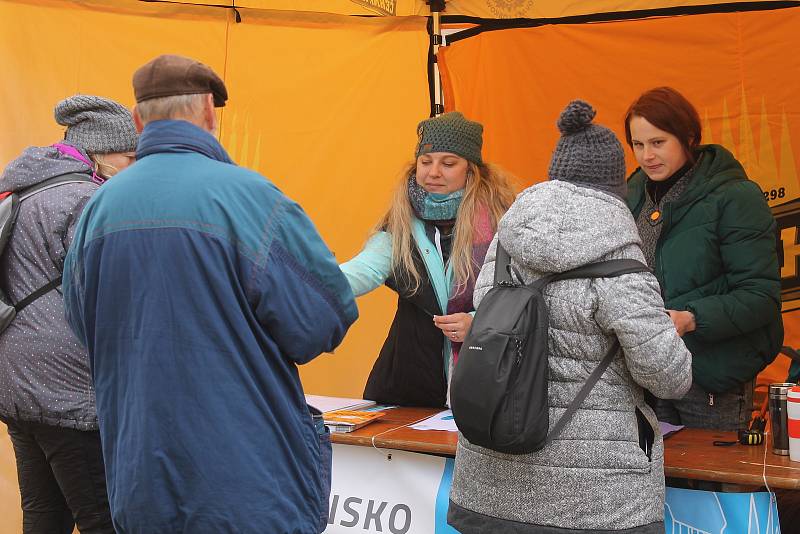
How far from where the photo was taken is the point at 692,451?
2.54 meters

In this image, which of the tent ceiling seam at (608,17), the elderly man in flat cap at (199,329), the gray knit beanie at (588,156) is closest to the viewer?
the elderly man in flat cap at (199,329)

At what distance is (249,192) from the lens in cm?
174

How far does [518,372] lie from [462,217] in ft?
3.64

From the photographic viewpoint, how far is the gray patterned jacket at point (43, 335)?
271 cm

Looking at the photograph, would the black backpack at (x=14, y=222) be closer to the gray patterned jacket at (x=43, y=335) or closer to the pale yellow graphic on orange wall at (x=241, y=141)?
the gray patterned jacket at (x=43, y=335)

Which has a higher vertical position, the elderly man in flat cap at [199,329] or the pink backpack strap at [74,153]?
the pink backpack strap at [74,153]

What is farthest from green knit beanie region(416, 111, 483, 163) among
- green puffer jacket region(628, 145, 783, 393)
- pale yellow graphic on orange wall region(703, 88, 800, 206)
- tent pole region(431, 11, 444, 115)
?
pale yellow graphic on orange wall region(703, 88, 800, 206)

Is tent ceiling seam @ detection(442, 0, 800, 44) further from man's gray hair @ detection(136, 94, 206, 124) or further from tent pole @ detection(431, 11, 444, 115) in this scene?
man's gray hair @ detection(136, 94, 206, 124)

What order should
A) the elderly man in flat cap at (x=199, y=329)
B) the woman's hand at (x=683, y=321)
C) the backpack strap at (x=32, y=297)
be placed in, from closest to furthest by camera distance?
the elderly man in flat cap at (x=199, y=329) < the woman's hand at (x=683, y=321) < the backpack strap at (x=32, y=297)

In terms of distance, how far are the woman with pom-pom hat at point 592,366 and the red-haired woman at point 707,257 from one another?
2.15 ft

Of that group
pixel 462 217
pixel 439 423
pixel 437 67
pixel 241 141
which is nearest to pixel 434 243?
pixel 462 217

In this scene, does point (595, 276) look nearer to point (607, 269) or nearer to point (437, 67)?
point (607, 269)

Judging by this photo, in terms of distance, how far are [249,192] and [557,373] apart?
2.74 feet

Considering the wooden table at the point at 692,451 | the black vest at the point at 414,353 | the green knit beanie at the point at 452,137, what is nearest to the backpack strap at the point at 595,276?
the wooden table at the point at 692,451
